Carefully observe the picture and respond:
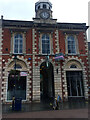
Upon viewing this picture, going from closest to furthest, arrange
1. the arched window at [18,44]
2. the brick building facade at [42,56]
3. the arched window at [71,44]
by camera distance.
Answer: the brick building facade at [42,56]
the arched window at [18,44]
the arched window at [71,44]

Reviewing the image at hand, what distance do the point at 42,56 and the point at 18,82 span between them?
5.12m

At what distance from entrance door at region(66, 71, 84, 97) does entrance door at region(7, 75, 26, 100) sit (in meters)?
6.60

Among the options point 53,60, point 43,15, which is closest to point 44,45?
point 53,60

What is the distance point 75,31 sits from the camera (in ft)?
57.4

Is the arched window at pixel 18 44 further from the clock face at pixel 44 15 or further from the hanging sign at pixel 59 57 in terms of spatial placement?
→ the hanging sign at pixel 59 57

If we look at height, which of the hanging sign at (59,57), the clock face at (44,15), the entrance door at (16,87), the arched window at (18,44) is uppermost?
the clock face at (44,15)

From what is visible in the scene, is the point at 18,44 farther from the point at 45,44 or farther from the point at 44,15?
the point at 44,15

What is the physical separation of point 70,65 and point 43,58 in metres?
4.29

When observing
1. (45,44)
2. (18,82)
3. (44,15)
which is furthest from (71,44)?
(18,82)

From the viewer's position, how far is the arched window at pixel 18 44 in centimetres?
1627

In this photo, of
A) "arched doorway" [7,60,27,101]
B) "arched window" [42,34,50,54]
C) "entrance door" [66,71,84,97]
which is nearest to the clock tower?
"arched window" [42,34,50,54]

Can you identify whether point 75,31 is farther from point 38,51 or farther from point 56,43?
point 38,51

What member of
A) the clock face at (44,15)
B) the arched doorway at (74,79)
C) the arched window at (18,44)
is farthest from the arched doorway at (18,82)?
the clock face at (44,15)

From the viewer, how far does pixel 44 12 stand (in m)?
18.5
